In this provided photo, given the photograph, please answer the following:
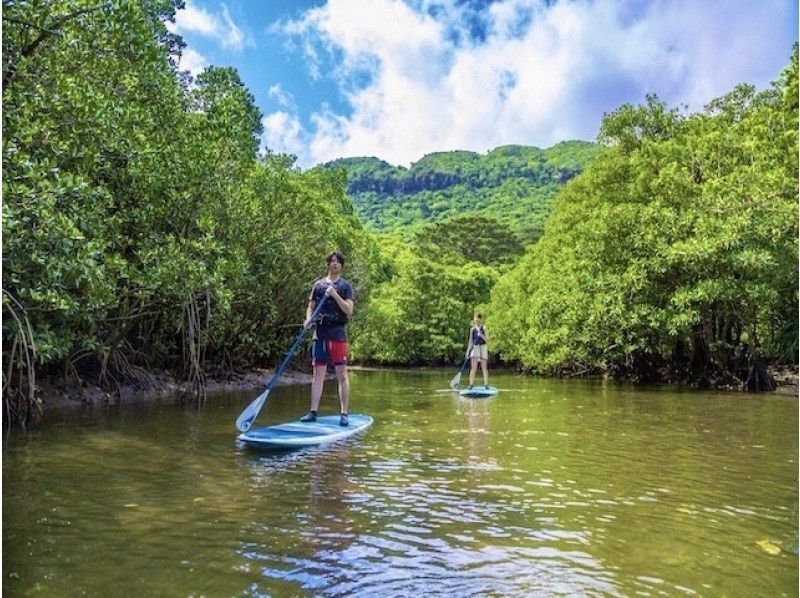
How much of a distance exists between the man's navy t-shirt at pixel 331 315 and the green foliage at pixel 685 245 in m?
10.3

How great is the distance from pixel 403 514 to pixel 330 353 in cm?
418

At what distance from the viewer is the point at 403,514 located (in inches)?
204

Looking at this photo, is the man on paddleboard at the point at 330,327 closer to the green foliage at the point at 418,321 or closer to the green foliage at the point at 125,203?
the green foliage at the point at 125,203

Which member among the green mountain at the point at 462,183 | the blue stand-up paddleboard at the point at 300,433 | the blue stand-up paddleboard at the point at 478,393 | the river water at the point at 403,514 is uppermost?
the green mountain at the point at 462,183

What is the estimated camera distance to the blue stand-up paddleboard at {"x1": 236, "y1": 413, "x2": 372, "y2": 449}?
7809mm

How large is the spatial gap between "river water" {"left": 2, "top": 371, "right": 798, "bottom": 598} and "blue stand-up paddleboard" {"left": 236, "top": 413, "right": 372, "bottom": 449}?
0.56ft

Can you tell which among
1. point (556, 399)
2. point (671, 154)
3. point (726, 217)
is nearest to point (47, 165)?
point (556, 399)

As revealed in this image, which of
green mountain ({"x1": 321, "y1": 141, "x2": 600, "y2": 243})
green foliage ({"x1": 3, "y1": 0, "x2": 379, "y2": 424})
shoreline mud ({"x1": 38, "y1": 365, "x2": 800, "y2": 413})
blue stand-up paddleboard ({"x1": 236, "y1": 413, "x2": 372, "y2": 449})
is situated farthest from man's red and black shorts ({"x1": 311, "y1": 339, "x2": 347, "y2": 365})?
green mountain ({"x1": 321, "y1": 141, "x2": 600, "y2": 243})

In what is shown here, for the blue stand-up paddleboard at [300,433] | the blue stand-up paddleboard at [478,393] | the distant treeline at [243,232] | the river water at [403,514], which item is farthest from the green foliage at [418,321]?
the river water at [403,514]

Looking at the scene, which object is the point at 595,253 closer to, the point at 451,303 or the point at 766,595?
the point at 766,595

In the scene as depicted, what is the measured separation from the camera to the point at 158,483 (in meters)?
6.02

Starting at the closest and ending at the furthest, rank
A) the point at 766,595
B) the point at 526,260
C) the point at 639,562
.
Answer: the point at 766,595
the point at 639,562
the point at 526,260

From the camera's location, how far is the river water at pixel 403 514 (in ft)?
12.5

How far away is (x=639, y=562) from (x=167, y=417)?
8.71 metres
